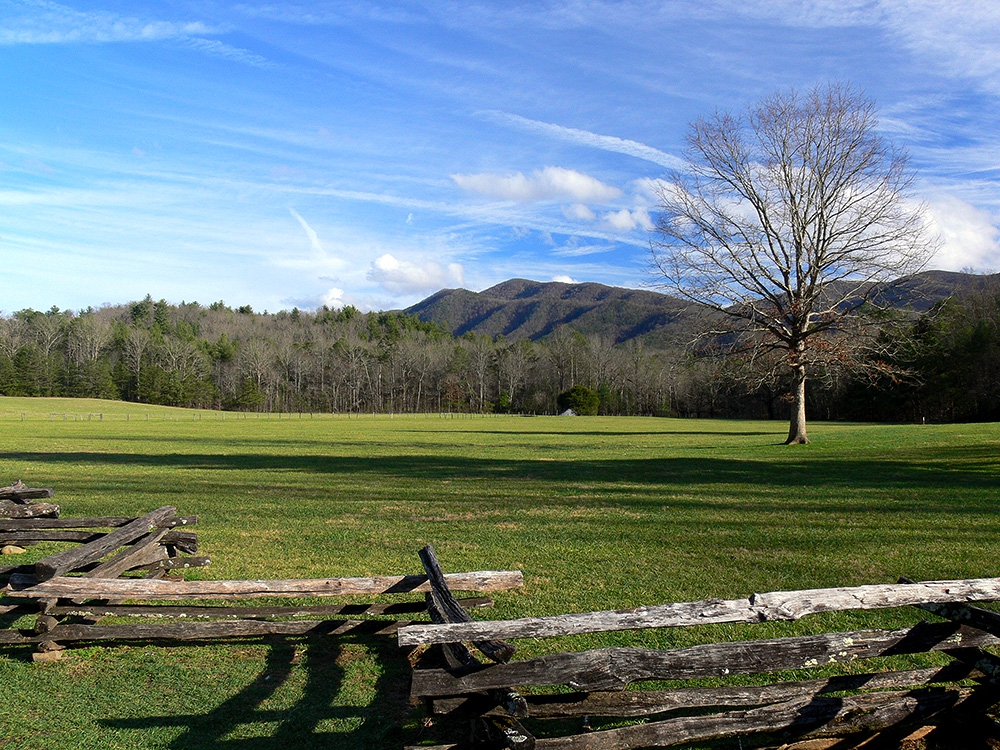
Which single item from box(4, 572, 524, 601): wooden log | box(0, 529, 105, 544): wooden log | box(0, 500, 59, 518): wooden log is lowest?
box(0, 529, 105, 544): wooden log

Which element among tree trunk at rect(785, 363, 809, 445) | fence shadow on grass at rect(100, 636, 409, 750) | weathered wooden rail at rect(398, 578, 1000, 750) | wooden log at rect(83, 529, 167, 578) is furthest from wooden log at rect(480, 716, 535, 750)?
tree trunk at rect(785, 363, 809, 445)

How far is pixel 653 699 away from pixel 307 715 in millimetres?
2650

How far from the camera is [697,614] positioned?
4102 mm

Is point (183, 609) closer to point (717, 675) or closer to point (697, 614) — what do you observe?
point (697, 614)

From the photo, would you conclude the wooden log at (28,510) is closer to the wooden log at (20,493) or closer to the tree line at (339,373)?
the wooden log at (20,493)

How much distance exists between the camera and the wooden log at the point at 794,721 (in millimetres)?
3939

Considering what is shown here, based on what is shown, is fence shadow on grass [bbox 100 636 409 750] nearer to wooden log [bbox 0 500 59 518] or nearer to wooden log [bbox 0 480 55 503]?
wooden log [bbox 0 500 59 518]

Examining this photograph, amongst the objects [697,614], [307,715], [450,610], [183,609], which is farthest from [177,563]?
[697,614]

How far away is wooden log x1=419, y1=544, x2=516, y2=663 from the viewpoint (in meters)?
3.94

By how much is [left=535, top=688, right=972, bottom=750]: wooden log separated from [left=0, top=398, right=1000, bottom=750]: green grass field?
4.96 feet

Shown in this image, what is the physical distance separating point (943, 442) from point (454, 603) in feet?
105

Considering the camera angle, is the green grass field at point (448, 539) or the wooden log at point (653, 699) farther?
the green grass field at point (448, 539)

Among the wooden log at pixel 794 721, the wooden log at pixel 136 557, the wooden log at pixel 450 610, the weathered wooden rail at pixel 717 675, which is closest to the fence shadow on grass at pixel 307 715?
the wooden log at pixel 450 610

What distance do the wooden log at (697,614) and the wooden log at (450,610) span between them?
0.32 ft
